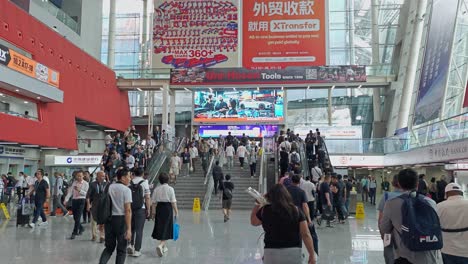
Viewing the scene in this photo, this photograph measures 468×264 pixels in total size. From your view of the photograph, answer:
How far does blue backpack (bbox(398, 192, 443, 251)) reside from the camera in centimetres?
312

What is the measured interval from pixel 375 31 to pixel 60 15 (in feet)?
68.6

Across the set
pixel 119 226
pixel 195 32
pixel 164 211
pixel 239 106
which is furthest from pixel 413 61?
pixel 119 226

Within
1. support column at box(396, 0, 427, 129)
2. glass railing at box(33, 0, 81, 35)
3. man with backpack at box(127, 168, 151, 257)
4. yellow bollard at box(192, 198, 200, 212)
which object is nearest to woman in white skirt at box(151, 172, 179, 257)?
man with backpack at box(127, 168, 151, 257)

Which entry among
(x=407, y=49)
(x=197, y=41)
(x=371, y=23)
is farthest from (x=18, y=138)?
(x=371, y=23)

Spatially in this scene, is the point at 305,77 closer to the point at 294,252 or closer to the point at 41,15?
the point at 41,15

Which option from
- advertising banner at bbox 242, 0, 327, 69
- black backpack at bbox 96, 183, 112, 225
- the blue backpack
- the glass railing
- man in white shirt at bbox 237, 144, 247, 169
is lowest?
black backpack at bbox 96, 183, 112, 225

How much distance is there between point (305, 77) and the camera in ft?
86.9

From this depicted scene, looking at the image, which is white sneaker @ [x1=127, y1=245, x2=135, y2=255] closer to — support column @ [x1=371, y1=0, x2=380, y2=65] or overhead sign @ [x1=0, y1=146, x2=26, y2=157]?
overhead sign @ [x1=0, y1=146, x2=26, y2=157]

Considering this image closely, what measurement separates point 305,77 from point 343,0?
12.3 meters

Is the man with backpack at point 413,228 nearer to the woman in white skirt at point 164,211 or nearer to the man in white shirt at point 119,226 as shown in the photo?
the man in white shirt at point 119,226

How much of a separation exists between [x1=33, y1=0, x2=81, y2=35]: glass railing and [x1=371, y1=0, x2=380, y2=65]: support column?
20098 mm

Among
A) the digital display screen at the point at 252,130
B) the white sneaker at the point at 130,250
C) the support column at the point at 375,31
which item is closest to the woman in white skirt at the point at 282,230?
the white sneaker at the point at 130,250

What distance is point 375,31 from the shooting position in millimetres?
32156

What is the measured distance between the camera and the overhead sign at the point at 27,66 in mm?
18380
